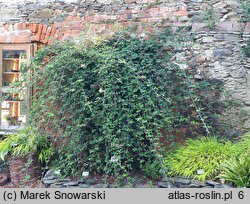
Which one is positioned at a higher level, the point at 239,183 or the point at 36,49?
the point at 36,49

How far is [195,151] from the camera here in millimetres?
4719

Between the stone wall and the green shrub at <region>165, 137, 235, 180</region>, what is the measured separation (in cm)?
86

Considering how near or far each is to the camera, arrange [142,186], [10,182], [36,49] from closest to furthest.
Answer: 1. [142,186]
2. [10,182]
3. [36,49]

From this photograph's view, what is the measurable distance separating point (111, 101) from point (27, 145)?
136 centimetres

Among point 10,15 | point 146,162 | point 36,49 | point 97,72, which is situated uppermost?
point 10,15

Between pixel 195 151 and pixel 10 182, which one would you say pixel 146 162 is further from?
pixel 10 182

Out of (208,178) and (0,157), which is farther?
(0,157)

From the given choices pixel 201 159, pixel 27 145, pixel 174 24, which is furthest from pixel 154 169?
pixel 174 24

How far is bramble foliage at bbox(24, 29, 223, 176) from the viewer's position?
4750 mm

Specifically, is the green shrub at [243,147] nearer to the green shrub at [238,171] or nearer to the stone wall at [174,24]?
the green shrub at [238,171]

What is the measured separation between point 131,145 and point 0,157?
201 cm

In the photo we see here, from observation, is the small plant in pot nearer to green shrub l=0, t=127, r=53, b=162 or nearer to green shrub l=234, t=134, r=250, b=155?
green shrub l=0, t=127, r=53, b=162

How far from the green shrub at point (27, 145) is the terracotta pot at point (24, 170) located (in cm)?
8

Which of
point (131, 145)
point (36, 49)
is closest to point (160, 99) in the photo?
point (131, 145)
